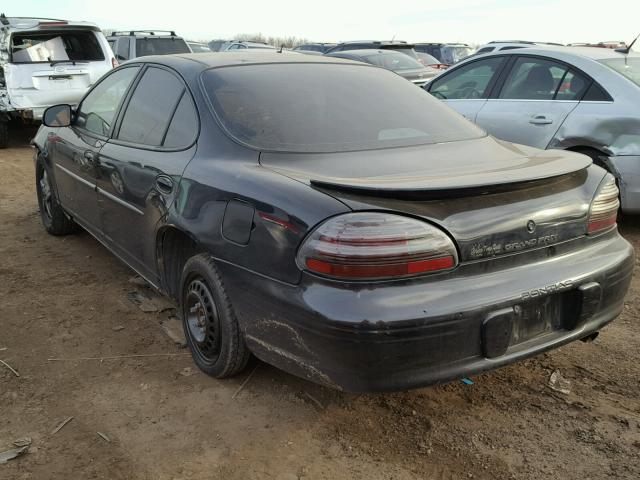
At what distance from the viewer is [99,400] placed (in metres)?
2.90

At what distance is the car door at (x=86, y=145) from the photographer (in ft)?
13.2

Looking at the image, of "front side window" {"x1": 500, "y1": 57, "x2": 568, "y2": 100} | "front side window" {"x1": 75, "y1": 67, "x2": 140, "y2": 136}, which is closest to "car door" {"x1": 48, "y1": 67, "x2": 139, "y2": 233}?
"front side window" {"x1": 75, "y1": 67, "x2": 140, "y2": 136}

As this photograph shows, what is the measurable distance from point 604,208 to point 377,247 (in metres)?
1.20

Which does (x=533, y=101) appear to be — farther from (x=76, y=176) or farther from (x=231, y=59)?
(x=76, y=176)

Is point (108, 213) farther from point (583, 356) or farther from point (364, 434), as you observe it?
point (583, 356)

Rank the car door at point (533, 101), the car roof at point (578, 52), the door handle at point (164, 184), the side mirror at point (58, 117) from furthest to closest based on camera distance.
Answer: the car roof at point (578, 52)
the car door at point (533, 101)
the side mirror at point (58, 117)
the door handle at point (164, 184)

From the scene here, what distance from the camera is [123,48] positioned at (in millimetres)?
13977

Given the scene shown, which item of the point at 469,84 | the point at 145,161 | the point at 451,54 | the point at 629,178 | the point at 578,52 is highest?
the point at 578,52

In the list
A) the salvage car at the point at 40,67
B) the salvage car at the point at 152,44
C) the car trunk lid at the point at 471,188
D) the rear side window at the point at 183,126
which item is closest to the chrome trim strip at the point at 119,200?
the rear side window at the point at 183,126

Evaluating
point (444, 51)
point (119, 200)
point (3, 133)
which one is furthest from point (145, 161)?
point (444, 51)

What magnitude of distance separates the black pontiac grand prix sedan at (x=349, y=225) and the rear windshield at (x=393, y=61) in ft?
Result: 28.2

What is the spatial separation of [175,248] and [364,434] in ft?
4.52

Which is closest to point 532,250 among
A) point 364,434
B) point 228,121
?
point 364,434

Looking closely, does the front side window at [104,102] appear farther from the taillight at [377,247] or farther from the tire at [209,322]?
the taillight at [377,247]
